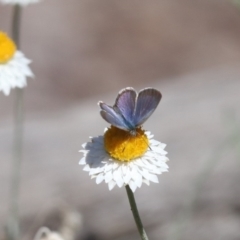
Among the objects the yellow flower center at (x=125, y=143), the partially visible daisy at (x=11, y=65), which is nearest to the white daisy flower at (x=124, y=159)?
the yellow flower center at (x=125, y=143)

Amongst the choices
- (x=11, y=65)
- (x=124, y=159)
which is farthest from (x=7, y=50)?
(x=124, y=159)

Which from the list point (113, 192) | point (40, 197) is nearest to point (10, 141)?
point (40, 197)

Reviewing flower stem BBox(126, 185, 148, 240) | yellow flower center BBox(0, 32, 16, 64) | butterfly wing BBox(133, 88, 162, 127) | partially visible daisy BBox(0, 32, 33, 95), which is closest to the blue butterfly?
butterfly wing BBox(133, 88, 162, 127)

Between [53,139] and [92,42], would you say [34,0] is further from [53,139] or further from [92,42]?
[92,42]

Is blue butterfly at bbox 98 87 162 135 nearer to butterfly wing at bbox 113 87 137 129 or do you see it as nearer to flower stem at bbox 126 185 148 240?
butterfly wing at bbox 113 87 137 129

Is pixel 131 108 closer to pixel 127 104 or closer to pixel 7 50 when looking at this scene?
pixel 127 104

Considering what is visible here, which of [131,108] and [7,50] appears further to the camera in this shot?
[7,50]

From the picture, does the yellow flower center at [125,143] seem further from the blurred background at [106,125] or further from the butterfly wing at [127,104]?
the blurred background at [106,125]
